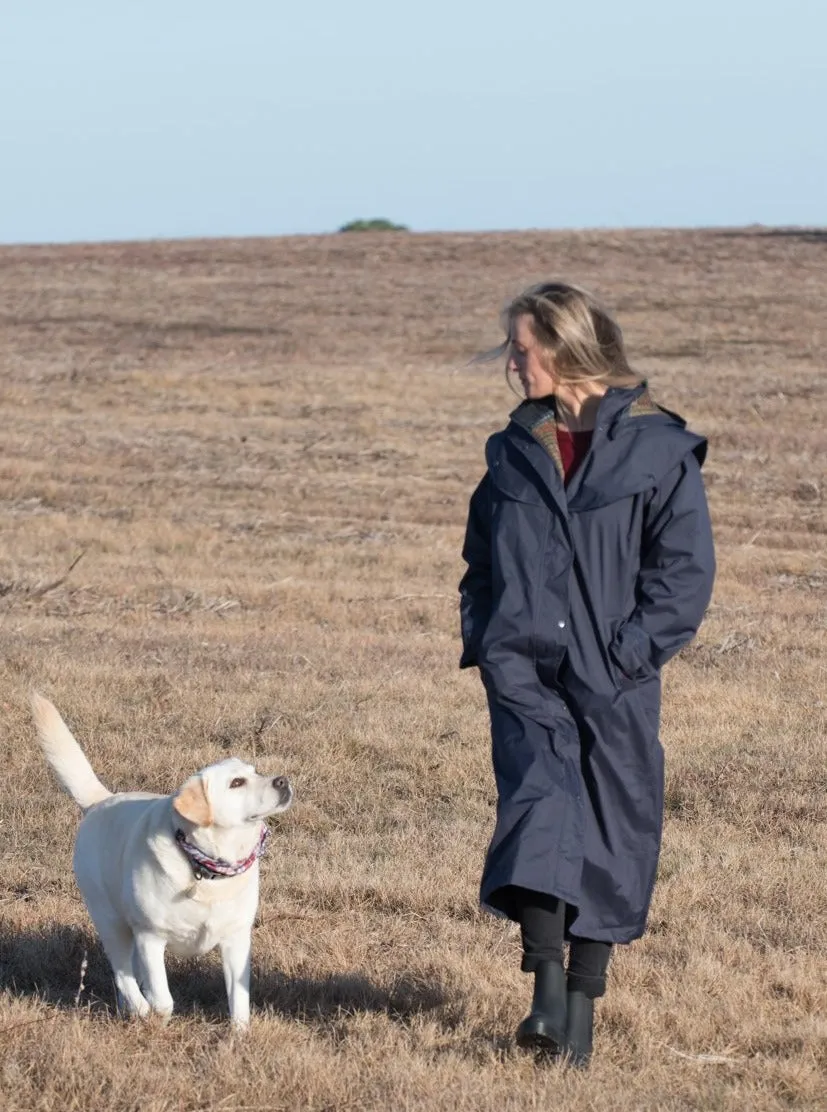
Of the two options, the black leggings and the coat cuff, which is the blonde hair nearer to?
the coat cuff

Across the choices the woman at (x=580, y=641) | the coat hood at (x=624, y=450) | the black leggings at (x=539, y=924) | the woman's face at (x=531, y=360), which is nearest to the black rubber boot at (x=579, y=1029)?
the woman at (x=580, y=641)

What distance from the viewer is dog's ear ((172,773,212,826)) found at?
4.59 metres

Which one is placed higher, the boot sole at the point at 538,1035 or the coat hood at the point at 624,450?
the coat hood at the point at 624,450

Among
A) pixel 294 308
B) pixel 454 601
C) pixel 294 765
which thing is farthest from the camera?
pixel 294 308

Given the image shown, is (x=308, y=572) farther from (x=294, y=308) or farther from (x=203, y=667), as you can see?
(x=294, y=308)

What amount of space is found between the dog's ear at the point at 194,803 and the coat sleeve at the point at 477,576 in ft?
2.79

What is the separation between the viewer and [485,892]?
4.28m

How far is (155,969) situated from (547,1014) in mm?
1216

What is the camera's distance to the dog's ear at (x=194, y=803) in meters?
4.59

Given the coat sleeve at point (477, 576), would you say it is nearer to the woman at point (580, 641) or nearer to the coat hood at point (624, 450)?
the woman at point (580, 641)

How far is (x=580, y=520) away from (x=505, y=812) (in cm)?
79

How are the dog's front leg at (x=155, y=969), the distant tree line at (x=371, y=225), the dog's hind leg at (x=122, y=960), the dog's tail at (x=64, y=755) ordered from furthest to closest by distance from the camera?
1. the distant tree line at (x=371, y=225)
2. the dog's tail at (x=64, y=755)
3. the dog's hind leg at (x=122, y=960)
4. the dog's front leg at (x=155, y=969)

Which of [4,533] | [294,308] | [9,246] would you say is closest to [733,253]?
[294,308]

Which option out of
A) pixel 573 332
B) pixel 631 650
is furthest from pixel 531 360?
pixel 631 650
